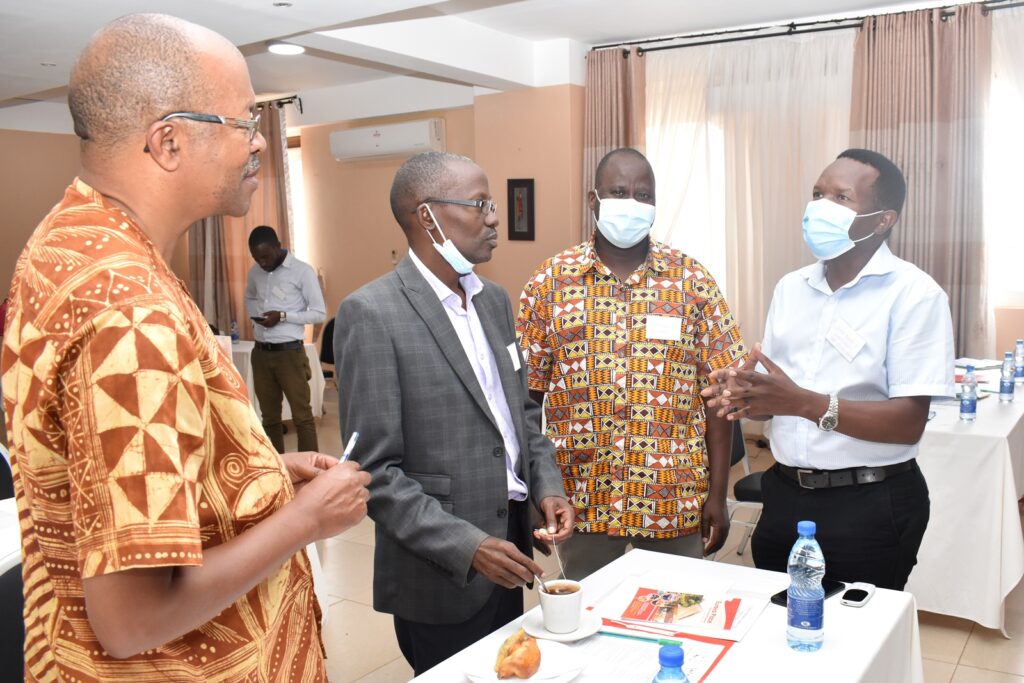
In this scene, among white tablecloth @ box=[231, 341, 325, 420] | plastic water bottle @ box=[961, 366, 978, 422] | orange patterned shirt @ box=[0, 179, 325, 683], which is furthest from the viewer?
white tablecloth @ box=[231, 341, 325, 420]

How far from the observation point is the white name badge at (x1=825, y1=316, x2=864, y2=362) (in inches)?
80.3

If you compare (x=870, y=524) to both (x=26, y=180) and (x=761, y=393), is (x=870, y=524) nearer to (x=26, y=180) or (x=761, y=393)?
(x=761, y=393)

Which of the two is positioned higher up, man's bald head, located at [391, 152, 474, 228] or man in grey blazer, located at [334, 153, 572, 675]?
man's bald head, located at [391, 152, 474, 228]

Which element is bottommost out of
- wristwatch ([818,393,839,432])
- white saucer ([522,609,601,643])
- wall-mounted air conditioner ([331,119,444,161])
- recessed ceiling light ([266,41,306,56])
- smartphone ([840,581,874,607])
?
smartphone ([840,581,874,607])

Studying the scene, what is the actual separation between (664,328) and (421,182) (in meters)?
0.77

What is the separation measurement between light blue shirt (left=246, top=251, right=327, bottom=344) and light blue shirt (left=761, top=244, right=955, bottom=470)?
4.51 meters

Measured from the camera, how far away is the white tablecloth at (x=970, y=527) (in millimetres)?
3256

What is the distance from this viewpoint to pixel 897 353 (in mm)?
2010

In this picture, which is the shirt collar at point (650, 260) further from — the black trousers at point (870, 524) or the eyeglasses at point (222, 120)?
the eyeglasses at point (222, 120)

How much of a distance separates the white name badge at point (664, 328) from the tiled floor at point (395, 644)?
1.70 metres

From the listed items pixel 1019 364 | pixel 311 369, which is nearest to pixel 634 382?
pixel 1019 364

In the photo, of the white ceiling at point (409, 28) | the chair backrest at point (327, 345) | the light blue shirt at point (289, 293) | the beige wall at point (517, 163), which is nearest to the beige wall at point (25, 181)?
the white ceiling at point (409, 28)

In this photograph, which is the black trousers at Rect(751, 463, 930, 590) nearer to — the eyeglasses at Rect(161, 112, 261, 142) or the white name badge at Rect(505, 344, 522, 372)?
the white name badge at Rect(505, 344, 522, 372)

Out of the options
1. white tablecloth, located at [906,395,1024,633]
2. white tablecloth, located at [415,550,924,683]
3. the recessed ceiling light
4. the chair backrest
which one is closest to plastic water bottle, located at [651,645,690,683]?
white tablecloth, located at [415,550,924,683]
